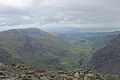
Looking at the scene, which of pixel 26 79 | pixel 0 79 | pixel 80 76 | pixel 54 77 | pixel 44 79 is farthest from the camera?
pixel 80 76

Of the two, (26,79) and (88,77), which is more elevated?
(26,79)

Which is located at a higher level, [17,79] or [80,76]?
[17,79]

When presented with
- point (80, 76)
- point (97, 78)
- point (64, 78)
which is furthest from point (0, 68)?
point (97, 78)

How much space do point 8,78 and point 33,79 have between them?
14806mm

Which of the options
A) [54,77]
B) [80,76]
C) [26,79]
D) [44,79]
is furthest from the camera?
[80,76]

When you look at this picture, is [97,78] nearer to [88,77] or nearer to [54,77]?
[88,77]

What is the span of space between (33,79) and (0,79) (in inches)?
671

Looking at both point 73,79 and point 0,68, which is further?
point 73,79

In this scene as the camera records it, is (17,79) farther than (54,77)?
No

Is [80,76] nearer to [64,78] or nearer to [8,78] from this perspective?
[64,78]

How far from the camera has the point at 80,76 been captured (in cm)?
12606

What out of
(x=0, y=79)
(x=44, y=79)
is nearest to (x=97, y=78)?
(x=44, y=79)

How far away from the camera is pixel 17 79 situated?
81125mm

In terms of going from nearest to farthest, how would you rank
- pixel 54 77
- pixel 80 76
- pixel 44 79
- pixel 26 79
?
1. pixel 26 79
2. pixel 44 79
3. pixel 54 77
4. pixel 80 76
